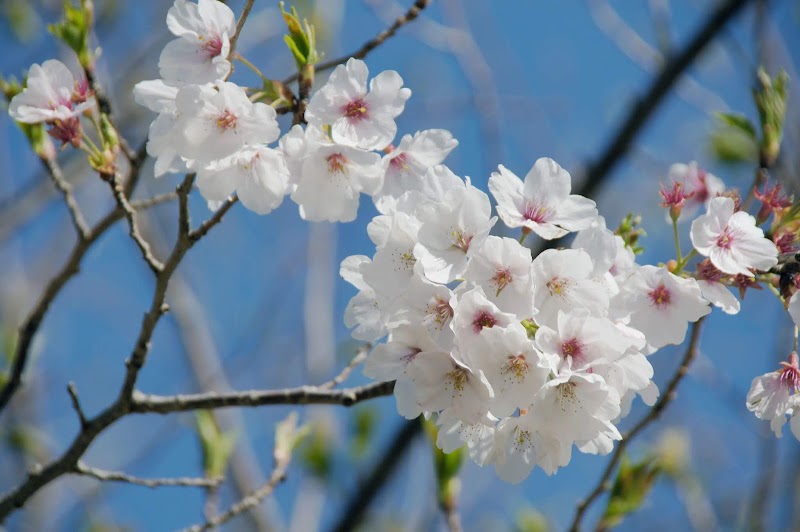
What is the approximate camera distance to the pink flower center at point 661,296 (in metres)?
1.60

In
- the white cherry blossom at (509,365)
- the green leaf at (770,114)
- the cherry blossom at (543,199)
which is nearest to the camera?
the white cherry blossom at (509,365)

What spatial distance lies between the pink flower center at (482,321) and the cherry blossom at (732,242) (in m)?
0.48

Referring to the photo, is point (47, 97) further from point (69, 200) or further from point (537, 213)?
point (537, 213)

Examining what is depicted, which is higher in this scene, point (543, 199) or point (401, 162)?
point (543, 199)

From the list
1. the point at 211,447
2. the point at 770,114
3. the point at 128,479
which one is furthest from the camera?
the point at 211,447

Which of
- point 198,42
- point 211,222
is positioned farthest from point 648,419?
point 198,42

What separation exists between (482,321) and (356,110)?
1.65ft

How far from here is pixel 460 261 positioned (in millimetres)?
1494

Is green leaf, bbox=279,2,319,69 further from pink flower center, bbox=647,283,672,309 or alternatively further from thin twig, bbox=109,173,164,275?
pink flower center, bbox=647,283,672,309

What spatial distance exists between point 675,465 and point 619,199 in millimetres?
3138

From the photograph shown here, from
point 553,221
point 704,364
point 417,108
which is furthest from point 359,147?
Result: point 417,108

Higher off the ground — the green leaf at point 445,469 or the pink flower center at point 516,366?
Answer: the pink flower center at point 516,366

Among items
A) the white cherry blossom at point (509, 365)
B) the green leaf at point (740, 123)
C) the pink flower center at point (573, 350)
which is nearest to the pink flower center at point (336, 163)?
the white cherry blossom at point (509, 365)

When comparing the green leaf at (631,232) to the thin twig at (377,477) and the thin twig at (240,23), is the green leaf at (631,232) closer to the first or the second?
the thin twig at (240,23)
